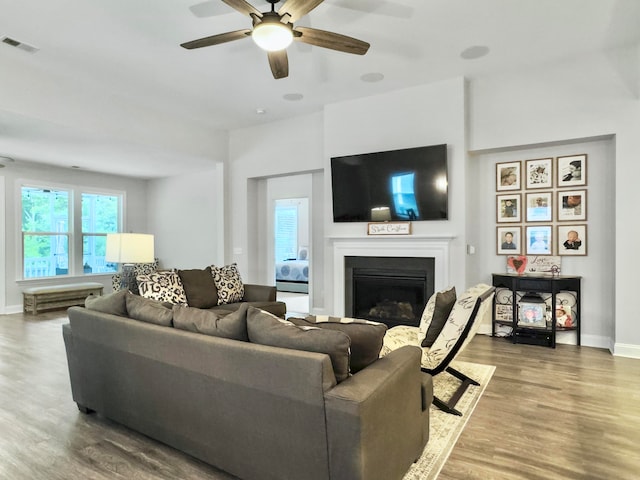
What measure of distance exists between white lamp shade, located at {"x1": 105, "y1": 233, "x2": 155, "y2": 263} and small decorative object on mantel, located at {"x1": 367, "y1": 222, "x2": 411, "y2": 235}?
273cm

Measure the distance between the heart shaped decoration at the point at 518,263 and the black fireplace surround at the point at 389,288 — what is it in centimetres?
95

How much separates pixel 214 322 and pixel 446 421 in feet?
5.54

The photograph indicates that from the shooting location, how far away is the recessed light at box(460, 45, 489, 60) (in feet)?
Result: 12.5

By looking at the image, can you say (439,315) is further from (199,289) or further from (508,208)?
(199,289)

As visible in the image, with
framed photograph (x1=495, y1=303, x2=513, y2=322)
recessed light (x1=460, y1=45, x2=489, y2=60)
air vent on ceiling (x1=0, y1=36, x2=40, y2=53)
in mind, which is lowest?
framed photograph (x1=495, y1=303, x2=513, y2=322)

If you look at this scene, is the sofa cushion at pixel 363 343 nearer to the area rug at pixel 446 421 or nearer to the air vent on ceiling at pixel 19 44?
the area rug at pixel 446 421

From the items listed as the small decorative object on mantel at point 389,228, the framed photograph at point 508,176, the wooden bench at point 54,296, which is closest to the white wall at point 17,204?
the wooden bench at point 54,296

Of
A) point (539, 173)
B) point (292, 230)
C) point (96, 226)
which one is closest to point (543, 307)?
point (539, 173)

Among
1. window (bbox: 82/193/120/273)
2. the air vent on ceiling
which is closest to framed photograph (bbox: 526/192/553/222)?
the air vent on ceiling

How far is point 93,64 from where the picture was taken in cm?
414

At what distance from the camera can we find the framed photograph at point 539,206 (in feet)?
14.7

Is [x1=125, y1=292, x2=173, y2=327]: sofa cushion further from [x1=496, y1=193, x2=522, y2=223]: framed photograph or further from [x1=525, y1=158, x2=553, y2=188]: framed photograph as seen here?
[x1=525, y1=158, x2=553, y2=188]: framed photograph

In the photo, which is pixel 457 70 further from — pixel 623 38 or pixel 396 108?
pixel 623 38

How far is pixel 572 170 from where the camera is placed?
14.3 feet
